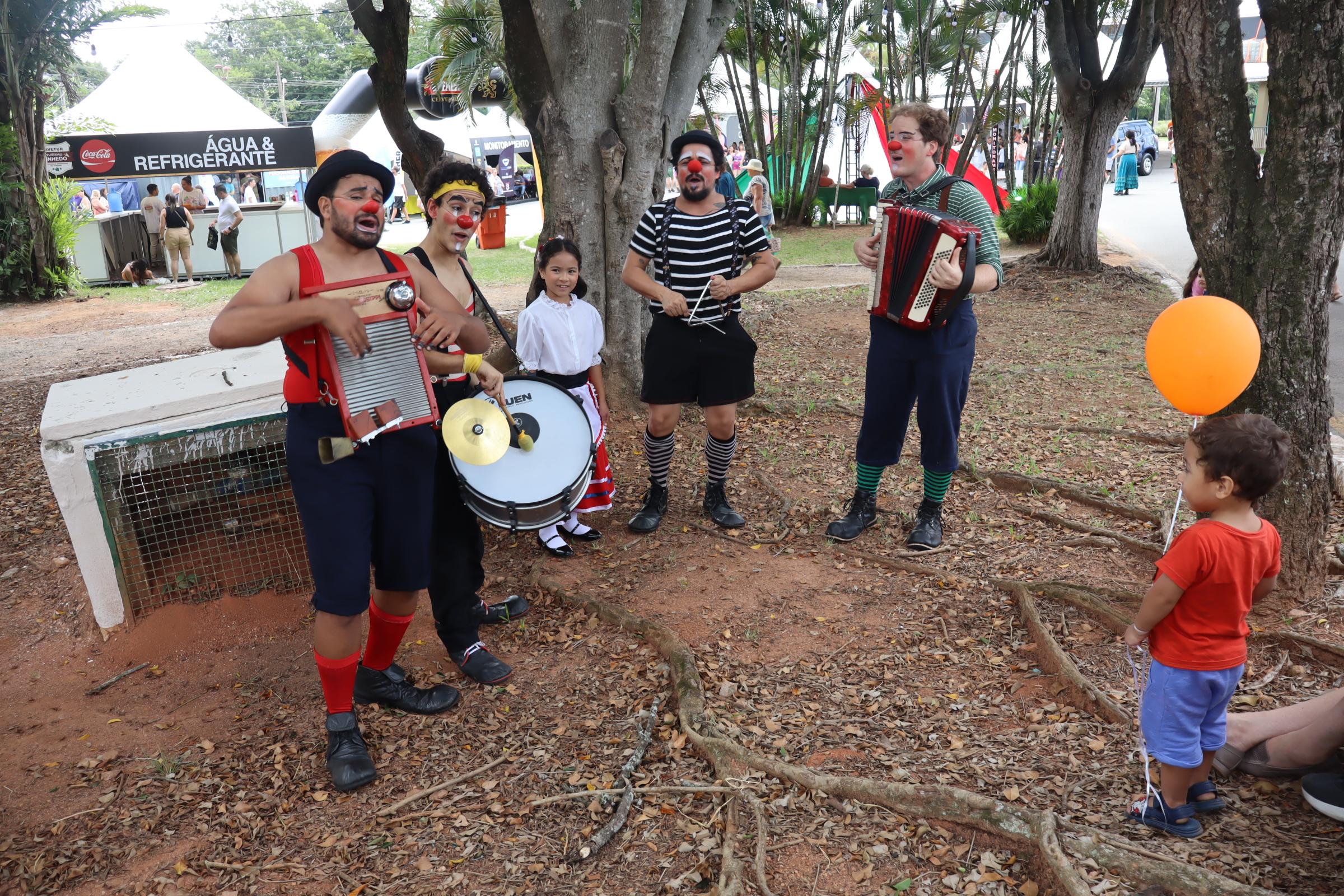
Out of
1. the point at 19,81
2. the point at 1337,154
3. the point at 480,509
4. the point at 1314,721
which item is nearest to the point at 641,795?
the point at 480,509

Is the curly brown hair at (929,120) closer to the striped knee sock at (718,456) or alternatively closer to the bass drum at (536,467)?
the striped knee sock at (718,456)

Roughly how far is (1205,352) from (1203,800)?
1378 millimetres

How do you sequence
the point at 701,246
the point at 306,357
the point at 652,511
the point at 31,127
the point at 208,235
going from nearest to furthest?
1. the point at 306,357
2. the point at 701,246
3. the point at 652,511
4. the point at 31,127
5. the point at 208,235

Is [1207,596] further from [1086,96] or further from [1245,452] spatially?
[1086,96]

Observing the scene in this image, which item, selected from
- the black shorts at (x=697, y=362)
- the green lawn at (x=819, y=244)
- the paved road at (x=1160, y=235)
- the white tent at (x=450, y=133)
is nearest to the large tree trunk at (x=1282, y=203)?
the black shorts at (x=697, y=362)

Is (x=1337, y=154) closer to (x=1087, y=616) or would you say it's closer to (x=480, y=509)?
(x=1087, y=616)

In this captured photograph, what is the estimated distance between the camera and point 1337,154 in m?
3.49

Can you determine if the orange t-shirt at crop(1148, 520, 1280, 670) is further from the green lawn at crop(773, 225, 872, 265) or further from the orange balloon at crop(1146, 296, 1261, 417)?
the green lawn at crop(773, 225, 872, 265)

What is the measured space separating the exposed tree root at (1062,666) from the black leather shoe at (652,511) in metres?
1.94

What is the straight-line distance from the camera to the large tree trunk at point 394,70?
898 cm

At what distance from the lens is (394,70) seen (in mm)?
9141

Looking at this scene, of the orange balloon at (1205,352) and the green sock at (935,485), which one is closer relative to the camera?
the orange balloon at (1205,352)

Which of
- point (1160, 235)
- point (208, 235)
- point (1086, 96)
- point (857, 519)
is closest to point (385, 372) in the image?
point (857, 519)

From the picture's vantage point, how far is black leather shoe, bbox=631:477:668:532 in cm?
521
